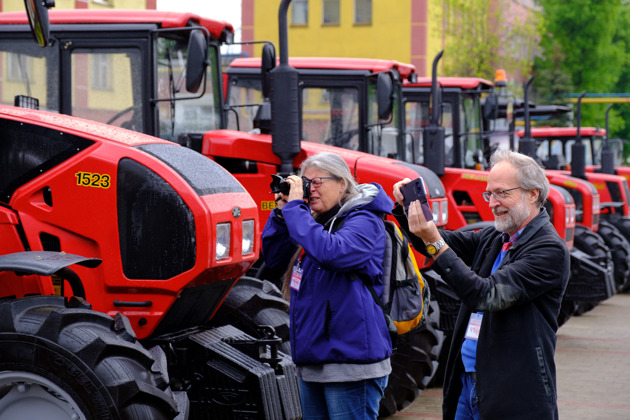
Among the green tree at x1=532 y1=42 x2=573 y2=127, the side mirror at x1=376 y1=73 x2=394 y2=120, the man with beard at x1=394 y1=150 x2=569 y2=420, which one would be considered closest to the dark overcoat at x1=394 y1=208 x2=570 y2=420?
the man with beard at x1=394 y1=150 x2=569 y2=420

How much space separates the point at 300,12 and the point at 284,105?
31.5 meters

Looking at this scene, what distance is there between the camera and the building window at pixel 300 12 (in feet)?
127

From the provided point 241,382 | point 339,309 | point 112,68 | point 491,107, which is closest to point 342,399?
point 339,309

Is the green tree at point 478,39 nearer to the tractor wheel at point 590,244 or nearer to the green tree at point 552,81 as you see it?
the green tree at point 552,81

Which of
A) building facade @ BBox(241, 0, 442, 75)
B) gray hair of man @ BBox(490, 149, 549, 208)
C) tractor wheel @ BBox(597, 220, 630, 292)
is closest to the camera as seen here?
gray hair of man @ BBox(490, 149, 549, 208)

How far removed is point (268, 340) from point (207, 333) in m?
0.40

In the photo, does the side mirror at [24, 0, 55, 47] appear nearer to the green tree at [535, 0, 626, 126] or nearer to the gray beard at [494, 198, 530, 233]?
the gray beard at [494, 198, 530, 233]

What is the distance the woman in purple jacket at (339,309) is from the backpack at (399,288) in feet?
0.19

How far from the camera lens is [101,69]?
8.06m

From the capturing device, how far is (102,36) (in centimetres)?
802

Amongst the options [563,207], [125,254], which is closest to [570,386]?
[563,207]

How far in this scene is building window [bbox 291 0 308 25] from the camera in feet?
127

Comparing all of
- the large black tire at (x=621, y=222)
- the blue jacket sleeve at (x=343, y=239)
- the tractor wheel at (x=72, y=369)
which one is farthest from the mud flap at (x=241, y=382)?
the large black tire at (x=621, y=222)

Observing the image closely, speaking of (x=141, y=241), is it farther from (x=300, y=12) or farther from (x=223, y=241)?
(x=300, y=12)
